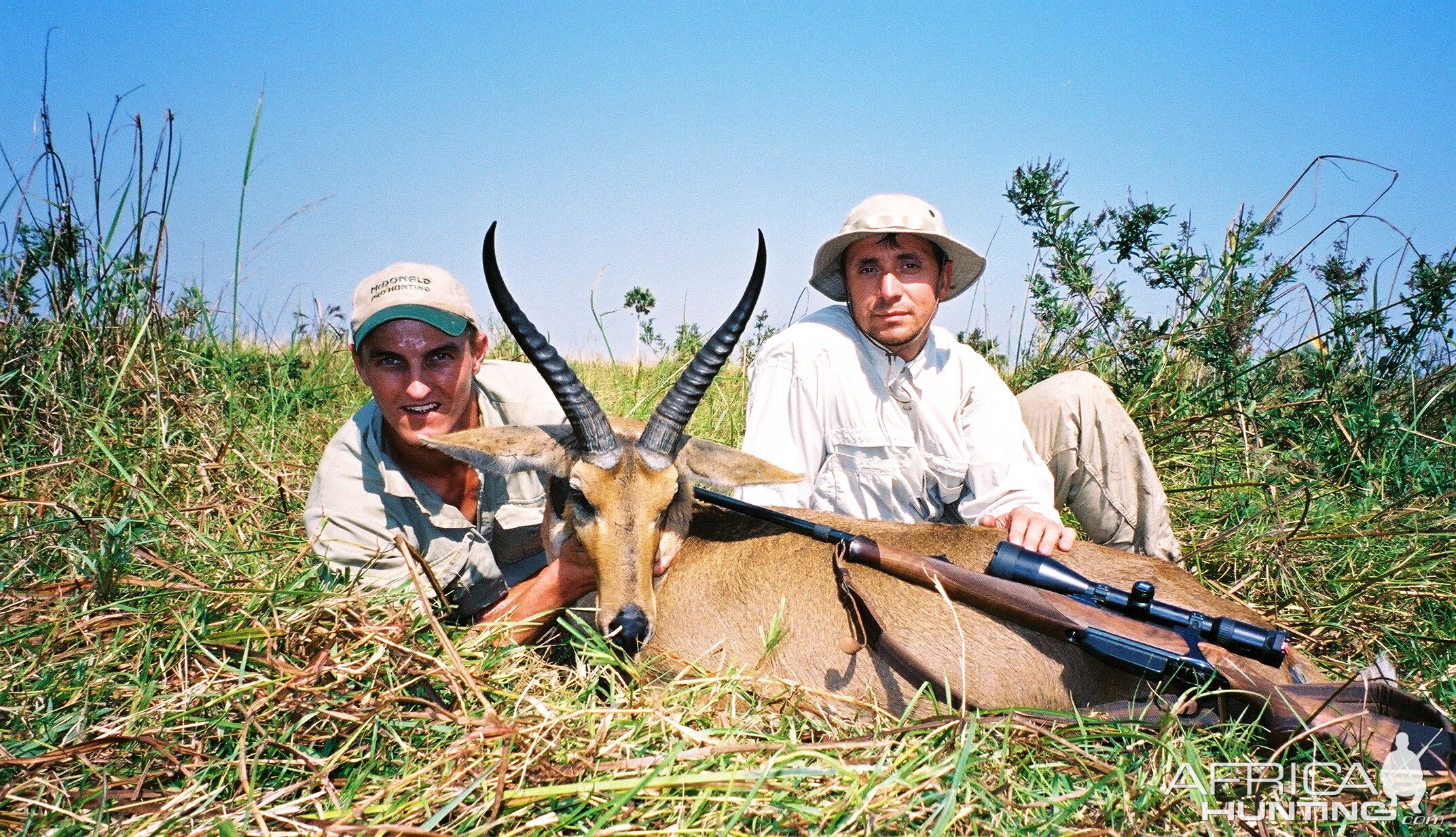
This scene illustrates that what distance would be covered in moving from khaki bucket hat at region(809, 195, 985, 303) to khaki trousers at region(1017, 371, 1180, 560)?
1.08 meters

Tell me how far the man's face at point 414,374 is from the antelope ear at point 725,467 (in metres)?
1.33

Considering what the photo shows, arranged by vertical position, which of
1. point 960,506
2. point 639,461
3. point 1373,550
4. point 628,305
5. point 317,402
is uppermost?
point 628,305

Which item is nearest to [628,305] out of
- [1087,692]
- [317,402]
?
[317,402]

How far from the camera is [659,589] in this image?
442cm

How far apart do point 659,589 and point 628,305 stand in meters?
9.47

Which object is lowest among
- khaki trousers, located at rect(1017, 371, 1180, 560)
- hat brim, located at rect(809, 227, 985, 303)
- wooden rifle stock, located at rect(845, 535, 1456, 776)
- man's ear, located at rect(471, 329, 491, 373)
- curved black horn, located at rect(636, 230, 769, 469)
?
wooden rifle stock, located at rect(845, 535, 1456, 776)

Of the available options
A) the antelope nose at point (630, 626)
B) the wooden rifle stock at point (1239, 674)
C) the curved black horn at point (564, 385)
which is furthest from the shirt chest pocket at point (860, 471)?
the antelope nose at point (630, 626)

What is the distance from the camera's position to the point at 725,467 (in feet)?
14.6

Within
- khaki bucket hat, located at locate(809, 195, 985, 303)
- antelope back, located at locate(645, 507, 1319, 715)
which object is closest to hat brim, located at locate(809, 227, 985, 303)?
khaki bucket hat, located at locate(809, 195, 985, 303)

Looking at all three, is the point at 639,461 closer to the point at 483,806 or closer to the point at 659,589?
the point at 659,589

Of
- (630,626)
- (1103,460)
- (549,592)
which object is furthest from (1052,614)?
(1103,460)

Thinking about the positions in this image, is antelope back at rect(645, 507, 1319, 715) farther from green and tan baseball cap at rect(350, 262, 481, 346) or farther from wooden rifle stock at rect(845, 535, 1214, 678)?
green and tan baseball cap at rect(350, 262, 481, 346)

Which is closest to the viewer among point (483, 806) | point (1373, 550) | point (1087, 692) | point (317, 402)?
point (483, 806)

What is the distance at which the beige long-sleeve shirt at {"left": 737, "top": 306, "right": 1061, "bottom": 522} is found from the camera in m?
5.38
